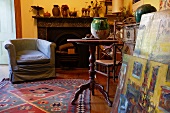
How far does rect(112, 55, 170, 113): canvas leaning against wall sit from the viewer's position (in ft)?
3.92

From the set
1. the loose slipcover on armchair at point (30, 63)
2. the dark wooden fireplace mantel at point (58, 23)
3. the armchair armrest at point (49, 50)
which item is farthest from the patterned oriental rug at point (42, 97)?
the dark wooden fireplace mantel at point (58, 23)

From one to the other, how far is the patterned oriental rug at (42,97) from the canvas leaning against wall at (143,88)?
833 mm

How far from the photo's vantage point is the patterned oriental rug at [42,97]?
236 cm

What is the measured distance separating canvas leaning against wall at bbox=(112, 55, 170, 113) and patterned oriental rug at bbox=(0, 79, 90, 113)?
2.73 ft

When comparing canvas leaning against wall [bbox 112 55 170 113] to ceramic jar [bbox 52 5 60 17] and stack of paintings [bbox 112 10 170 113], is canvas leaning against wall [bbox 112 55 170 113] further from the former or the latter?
ceramic jar [bbox 52 5 60 17]

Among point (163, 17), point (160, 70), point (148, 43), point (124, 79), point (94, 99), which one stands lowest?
point (94, 99)

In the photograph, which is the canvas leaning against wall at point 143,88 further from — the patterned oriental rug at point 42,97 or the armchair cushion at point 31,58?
the armchair cushion at point 31,58

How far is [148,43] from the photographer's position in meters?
1.55

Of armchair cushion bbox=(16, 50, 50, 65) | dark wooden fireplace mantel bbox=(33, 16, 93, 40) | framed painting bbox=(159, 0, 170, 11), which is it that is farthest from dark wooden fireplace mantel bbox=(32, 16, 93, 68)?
framed painting bbox=(159, 0, 170, 11)

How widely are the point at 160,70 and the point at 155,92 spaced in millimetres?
151

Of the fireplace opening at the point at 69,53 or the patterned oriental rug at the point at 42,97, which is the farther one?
the fireplace opening at the point at 69,53

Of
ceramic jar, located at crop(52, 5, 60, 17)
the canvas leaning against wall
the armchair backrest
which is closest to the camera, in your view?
the canvas leaning against wall

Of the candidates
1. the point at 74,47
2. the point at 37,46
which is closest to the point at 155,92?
the point at 37,46

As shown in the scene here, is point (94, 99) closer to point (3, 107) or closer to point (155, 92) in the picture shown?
point (3, 107)
